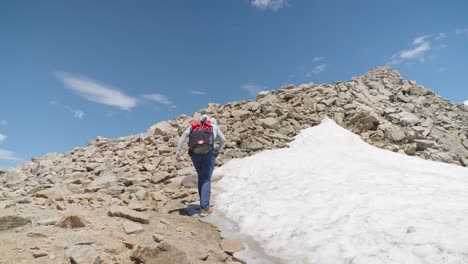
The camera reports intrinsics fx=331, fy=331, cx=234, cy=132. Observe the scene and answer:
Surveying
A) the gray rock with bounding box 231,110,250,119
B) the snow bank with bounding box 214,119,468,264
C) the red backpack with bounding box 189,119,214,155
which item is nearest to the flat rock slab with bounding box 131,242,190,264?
the snow bank with bounding box 214,119,468,264

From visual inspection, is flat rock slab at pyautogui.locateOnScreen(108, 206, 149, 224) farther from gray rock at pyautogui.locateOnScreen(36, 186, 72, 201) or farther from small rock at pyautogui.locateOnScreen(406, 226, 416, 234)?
small rock at pyautogui.locateOnScreen(406, 226, 416, 234)

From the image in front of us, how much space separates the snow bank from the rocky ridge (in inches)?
54.6

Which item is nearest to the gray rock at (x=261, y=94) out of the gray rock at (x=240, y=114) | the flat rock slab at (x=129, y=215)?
the gray rock at (x=240, y=114)

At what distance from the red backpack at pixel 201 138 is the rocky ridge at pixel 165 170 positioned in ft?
6.65

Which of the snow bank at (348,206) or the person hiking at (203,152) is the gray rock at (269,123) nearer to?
the snow bank at (348,206)

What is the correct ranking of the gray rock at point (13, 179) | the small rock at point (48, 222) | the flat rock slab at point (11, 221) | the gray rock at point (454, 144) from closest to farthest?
the flat rock slab at point (11, 221)
the small rock at point (48, 222)
the gray rock at point (13, 179)
the gray rock at point (454, 144)

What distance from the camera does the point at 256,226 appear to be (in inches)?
332

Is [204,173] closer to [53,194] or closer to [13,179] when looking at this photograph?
[53,194]

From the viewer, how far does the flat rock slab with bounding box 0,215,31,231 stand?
6.78 m

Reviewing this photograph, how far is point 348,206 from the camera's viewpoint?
8148mm

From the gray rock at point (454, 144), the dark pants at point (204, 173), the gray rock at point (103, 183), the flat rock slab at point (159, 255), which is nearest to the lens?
the flat rock slab at point (159, 255)

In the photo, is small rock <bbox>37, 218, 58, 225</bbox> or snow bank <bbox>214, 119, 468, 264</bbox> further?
small rock <bbox>37, 218, 58, 225</bbox>

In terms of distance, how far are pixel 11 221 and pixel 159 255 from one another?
338 cm

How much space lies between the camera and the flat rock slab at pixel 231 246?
7248mm
